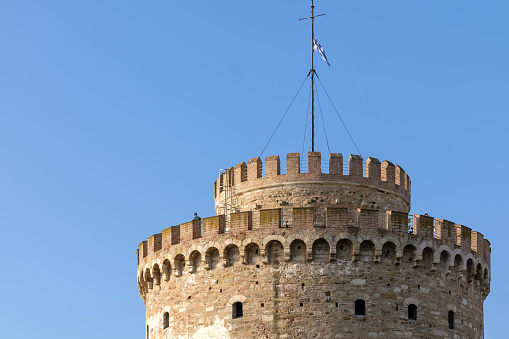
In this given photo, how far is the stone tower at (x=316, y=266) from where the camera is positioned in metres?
49.9

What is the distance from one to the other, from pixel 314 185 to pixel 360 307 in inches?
233

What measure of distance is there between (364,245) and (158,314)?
9547 millimetres

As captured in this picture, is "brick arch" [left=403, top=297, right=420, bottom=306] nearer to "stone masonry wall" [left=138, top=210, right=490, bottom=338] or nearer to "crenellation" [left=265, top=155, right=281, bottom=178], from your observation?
"stone masonry wall" [left=138, top=210, right=490, bottom=338]

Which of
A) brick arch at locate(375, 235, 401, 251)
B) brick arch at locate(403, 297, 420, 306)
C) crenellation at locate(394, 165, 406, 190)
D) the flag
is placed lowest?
brick arch at locate(403, 297, 420, 306)

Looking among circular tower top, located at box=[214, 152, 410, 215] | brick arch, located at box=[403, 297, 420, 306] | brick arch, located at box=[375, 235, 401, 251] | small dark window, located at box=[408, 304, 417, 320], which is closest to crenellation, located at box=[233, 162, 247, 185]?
circular tower top, located at box=[214, 152, 410, 215]

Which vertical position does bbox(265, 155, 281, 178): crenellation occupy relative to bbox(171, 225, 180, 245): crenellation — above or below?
above

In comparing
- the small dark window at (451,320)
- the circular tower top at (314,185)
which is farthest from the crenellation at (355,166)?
the small dark window at (451,320)

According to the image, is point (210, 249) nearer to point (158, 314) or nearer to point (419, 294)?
point (158, 314)

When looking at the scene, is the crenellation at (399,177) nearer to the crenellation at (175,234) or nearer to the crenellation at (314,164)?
the crenellation at (314,164)

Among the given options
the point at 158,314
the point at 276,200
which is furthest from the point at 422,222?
the point at 158,314

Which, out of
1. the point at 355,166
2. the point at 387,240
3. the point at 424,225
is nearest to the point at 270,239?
the point at 387,240

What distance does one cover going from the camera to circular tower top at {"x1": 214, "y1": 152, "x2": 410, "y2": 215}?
53062 mm

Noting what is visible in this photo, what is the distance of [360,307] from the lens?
164ft

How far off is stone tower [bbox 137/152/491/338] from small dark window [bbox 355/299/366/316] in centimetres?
4
